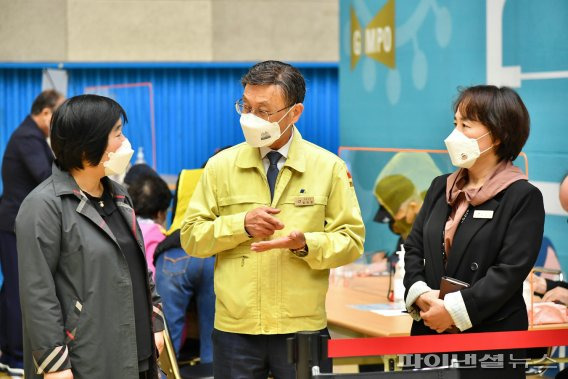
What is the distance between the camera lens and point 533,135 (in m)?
4.40

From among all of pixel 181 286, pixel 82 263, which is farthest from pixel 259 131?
pixel 181 286

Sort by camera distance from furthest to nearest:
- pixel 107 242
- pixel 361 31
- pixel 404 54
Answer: pixel 361 31
pixel 404 54
pixel 107 242

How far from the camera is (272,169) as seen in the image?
2.95 metres

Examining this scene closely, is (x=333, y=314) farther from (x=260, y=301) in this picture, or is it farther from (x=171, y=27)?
(x=171, y=27)

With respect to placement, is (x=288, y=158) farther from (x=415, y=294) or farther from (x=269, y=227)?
(x=415, y=294)

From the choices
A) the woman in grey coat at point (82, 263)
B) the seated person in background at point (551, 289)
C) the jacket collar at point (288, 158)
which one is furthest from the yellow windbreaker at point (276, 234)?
the seated person in background at point (551, 289)

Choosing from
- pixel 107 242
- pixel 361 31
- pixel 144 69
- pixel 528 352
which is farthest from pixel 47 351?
pixel 144 69

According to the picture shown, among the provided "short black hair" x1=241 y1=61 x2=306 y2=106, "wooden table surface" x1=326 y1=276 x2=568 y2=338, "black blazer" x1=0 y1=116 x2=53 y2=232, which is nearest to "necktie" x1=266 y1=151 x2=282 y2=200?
"short black hair" x1=241 y1=61 x2=306 y2=106

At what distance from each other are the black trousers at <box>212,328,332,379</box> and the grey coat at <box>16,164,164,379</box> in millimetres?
300

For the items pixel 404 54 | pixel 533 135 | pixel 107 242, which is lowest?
pixel 107 242

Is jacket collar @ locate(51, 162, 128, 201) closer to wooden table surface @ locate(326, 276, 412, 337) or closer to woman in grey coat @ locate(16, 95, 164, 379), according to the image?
woman in grey coat @ locate(16, 95, 164, 379)

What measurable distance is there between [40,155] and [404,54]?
2.46 meters

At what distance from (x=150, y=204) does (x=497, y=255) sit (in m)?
2.23

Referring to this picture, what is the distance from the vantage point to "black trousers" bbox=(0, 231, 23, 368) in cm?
588
